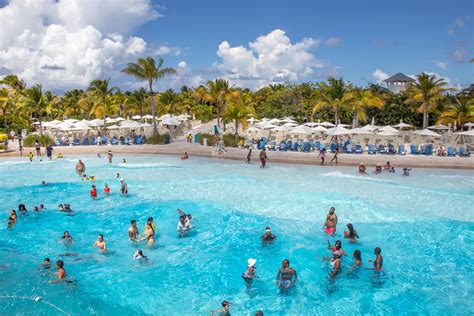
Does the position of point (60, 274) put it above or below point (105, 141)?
below

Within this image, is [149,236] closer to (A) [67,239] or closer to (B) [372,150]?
(A) [67,239]

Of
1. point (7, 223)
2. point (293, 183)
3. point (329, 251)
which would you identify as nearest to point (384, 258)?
point (329, 251)

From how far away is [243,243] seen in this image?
13.3 meters

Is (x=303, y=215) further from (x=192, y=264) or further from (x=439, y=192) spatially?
(x=439, y=192)

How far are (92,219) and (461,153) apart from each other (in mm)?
22388

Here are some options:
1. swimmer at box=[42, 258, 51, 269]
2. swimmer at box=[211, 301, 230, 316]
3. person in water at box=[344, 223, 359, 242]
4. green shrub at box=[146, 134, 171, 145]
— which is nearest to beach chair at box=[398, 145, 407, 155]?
person in water at box=[344, 223, 359, 242]

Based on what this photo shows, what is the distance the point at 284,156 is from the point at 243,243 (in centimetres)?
1416

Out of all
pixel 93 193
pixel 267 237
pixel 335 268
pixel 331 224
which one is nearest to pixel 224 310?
pixel 335 268

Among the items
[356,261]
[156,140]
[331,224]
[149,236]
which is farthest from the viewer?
[156,140]

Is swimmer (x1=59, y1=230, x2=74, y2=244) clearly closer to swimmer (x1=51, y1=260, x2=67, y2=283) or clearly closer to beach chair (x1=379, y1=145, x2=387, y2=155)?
swimmer (x1=51, y1=260, x2=67, y2=283)

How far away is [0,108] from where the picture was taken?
40.6 meters

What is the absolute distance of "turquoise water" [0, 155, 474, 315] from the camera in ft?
31.7

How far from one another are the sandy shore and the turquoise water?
121 centimetres

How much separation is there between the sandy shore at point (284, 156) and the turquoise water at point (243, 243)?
121cm
